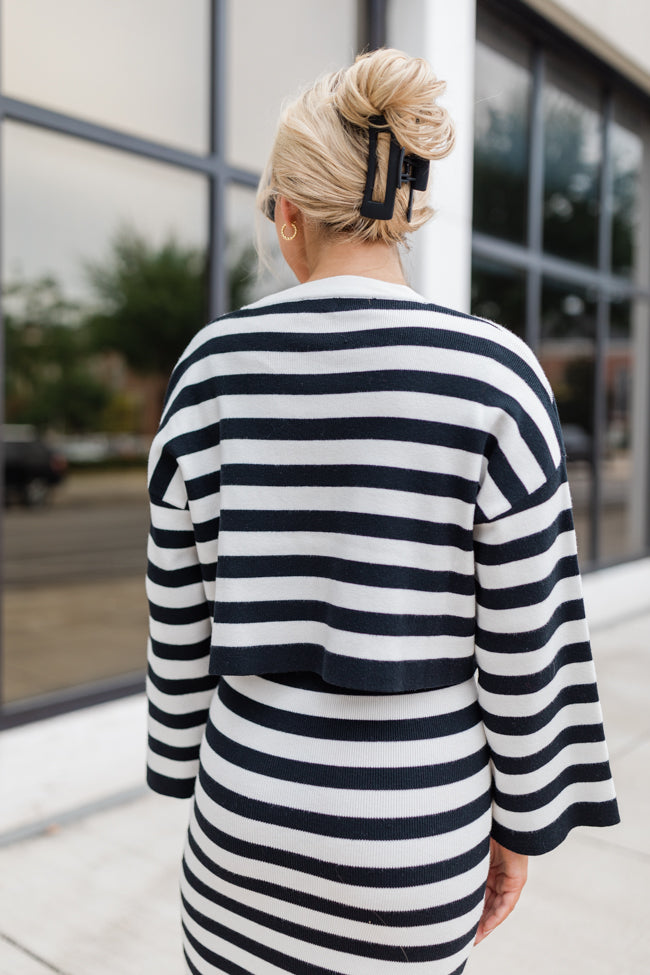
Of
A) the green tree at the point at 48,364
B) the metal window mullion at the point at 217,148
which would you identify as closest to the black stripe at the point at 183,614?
the metal window mullion at the point at 217,148

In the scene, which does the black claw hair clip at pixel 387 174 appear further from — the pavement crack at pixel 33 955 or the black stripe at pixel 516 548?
the pavement crack at pixel 33 955

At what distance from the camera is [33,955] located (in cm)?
237

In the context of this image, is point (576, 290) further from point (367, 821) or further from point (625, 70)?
point (367, 821)

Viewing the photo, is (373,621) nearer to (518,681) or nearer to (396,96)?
(518,681)

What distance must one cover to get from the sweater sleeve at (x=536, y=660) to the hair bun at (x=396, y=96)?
38cm

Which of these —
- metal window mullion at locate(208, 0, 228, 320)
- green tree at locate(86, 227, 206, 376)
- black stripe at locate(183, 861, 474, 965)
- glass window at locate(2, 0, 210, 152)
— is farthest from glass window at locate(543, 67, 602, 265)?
green tree at locate(86, 227, 206, 376)

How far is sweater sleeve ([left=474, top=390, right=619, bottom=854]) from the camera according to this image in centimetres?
101

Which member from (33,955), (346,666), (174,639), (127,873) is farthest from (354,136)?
(127,873)

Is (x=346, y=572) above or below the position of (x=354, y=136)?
below

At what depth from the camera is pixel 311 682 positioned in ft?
3.48

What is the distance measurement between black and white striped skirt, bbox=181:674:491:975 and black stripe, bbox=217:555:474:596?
13cm

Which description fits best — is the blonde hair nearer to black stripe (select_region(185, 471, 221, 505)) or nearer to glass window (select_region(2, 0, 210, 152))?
black stripe (select_region(185, 471, 221, 505))

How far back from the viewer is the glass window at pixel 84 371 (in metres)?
9.22

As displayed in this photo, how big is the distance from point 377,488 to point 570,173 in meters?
8.10
